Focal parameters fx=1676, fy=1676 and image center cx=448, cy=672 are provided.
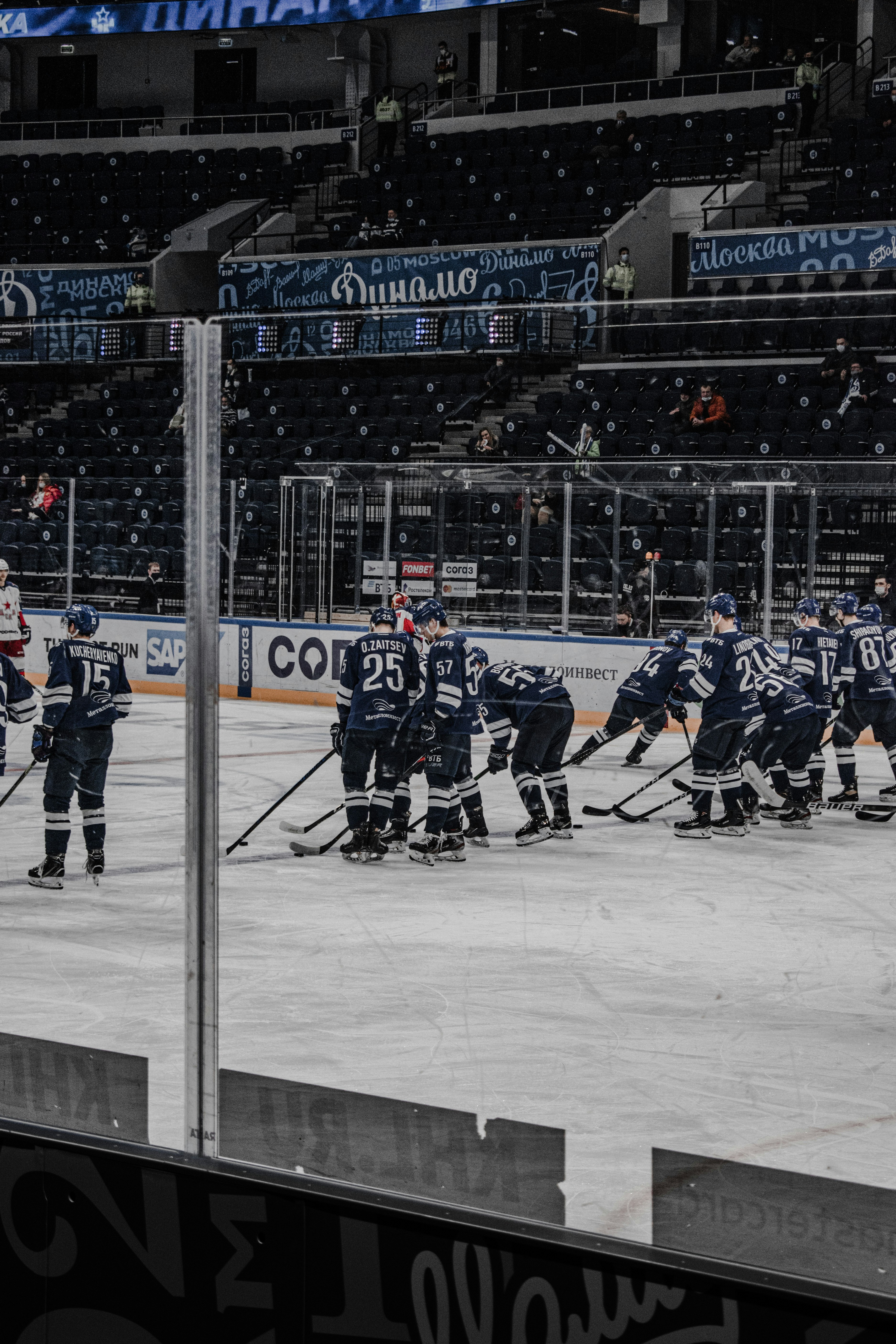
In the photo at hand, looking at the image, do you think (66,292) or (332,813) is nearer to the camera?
(332,813)

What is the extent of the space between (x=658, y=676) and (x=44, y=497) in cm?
430

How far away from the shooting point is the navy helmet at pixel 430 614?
24.9 feet

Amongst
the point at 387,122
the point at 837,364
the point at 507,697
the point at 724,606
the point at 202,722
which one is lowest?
the point at 507,697

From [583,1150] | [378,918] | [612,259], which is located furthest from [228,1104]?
[612,259]

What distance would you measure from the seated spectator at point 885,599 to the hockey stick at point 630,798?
1305mm

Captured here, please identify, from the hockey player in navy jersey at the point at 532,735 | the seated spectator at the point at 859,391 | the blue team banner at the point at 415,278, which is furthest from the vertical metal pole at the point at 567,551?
the blue team banner at the point at 415,278

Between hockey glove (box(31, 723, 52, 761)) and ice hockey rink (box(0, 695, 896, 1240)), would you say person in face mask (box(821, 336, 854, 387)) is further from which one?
hockey glove (box(31, 723, 52, 761))

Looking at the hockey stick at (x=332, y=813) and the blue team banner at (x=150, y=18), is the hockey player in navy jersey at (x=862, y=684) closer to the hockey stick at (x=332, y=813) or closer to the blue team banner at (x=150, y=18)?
the hockey stick at (x=332, y=813)

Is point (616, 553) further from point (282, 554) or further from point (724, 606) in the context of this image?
point (282, 554)

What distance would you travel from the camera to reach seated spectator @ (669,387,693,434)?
1049 centimetres

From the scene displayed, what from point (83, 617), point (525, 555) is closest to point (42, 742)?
point (83, 617)

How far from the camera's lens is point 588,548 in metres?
9.87

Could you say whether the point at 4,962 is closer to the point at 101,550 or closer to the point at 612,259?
the point at 101,550

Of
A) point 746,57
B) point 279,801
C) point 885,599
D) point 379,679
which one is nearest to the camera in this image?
point 279,801
